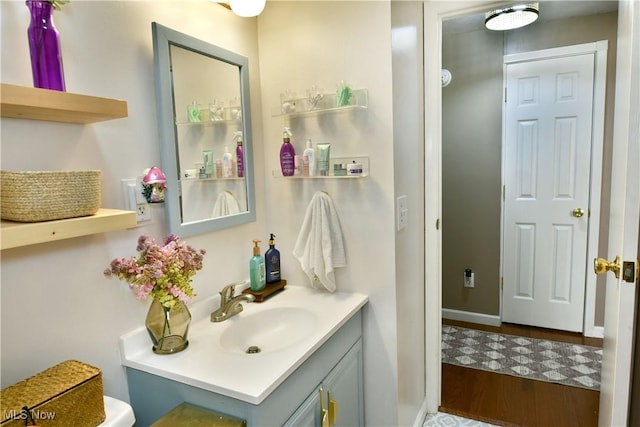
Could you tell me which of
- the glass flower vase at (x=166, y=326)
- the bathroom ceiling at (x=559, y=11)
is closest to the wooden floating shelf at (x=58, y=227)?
the glass flower vase at (x=166, y=326)

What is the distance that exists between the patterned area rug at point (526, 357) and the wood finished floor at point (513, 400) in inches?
3.4

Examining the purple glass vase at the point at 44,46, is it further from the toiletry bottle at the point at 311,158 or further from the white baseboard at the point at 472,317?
the white baseboard at the point at 472,317

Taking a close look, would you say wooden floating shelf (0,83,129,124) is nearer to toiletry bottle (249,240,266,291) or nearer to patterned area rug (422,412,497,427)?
toiletry bottle (249,240,266,291)

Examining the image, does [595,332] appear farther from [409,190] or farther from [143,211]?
[143,211]

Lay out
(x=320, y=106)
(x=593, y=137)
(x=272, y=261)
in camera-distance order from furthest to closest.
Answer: (x=593, y=137), (x=272, y=261), (x=320, y=106)

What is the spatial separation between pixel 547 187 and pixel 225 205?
2531 millimetres

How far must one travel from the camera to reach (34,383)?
0.93 meters

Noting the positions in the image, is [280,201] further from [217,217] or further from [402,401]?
[402,401]

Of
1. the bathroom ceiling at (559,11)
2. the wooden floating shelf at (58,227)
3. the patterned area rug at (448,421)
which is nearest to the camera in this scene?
the wooden floating shelf at (58,227)

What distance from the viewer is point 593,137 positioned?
2.80 metres

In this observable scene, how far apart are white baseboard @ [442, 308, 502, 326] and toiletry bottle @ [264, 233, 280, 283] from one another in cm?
219

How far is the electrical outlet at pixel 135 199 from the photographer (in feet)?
3.96

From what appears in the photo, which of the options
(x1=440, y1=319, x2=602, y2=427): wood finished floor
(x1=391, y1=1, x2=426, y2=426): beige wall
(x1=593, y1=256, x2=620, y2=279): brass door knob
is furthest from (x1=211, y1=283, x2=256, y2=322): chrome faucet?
(x1=440, y1=319, x2=602, y2=427): wood finished floor

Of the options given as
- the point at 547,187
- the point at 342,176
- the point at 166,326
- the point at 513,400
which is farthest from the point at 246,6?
the point at 547,187
